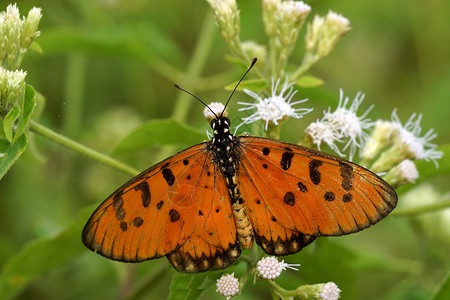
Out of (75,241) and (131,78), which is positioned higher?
(131,78)

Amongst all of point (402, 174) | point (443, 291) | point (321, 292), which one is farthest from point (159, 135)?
point (443, 291)

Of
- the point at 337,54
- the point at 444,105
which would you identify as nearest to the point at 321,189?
the point at 444,105

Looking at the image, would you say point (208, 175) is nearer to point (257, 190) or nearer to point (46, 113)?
point (257, 190)

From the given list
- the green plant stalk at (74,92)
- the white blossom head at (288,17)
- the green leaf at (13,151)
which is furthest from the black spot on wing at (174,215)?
the green plant stalk at (74,92)

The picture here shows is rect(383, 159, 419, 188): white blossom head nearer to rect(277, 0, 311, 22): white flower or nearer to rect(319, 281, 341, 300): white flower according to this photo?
rect(319, 281, 341, 300): white flower

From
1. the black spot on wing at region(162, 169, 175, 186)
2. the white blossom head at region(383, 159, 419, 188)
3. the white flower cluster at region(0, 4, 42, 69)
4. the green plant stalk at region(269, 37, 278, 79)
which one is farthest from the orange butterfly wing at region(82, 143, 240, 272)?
the white blossom head at region(383, 159, 419, 188)

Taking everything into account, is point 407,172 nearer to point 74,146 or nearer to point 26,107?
point 74,146

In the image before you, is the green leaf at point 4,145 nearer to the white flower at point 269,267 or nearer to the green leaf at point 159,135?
the green leaf at point 159,135
